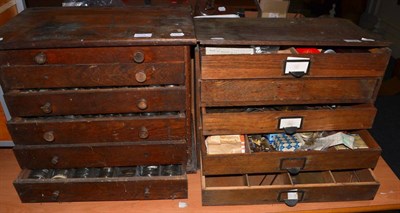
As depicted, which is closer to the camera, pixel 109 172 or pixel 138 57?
pixel 138 57

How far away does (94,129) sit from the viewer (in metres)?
1.18

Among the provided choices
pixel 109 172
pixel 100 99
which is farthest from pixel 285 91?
pixel 109 172

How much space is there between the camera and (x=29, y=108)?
1123 millimetres

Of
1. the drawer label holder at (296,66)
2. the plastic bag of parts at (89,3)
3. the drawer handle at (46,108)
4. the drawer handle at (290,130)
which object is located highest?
the plastic bag of parts at (89,3)

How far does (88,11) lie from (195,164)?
2.45ft

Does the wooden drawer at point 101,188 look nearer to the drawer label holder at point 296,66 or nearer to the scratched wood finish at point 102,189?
the scratched wood finish at point 102,189

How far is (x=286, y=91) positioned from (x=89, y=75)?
66 cm

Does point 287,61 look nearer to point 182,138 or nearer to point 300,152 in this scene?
point 300,152

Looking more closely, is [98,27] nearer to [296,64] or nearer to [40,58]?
[40,58]

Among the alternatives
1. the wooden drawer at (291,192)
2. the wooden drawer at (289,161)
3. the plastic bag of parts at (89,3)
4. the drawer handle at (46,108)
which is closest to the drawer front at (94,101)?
the drawer handle at (46,108)

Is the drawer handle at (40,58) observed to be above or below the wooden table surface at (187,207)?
above

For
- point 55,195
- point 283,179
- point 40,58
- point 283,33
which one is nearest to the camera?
point 40,58

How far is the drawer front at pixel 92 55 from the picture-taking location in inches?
40.5

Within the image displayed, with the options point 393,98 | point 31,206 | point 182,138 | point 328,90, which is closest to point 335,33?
point 328,90
